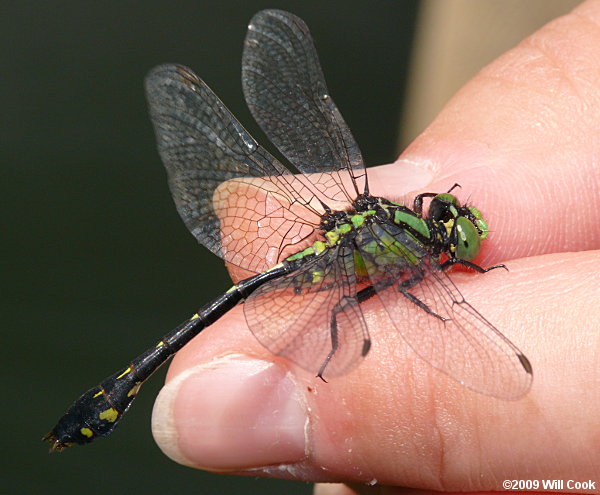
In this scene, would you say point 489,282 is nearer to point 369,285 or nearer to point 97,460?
point 369,285

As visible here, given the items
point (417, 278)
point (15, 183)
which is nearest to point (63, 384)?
point (15, 183)

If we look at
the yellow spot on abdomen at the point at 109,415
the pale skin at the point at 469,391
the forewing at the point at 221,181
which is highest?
the forewing at the point at 221,181

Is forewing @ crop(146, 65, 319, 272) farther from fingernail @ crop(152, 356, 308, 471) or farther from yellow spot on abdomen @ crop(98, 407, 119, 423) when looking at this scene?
yellow spot on abdomen @ crop(98, 407, 119, 423)

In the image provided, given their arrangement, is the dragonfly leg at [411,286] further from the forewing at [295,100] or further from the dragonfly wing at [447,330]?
the forewing at [295,100]

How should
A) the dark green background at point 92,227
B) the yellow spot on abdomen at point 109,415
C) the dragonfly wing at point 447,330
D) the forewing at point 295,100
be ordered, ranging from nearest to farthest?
the dragonfly wing at point 447,330, the yellow spot on abdomen at point 109,415, the forewing at point 295,100, the dark green background at point 92,227

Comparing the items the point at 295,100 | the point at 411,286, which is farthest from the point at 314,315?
the point at 295,100

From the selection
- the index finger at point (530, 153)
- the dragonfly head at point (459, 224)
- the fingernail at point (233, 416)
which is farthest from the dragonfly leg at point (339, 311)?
the index finger at point (530, 153)
